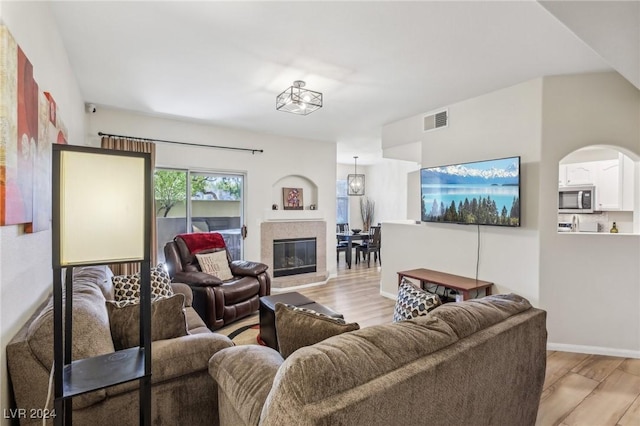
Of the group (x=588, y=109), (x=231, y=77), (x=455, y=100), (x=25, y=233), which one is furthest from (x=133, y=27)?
(x=588, y=109)

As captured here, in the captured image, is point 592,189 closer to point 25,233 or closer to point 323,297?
point 323,297

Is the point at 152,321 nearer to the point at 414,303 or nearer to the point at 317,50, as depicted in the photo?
the point at 414,303

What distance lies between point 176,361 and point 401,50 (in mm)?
2594

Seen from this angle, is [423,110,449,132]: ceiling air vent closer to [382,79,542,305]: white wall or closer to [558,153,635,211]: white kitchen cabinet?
[382,79,542,305]: white wall

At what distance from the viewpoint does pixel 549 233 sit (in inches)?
117

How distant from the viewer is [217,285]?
3.43 meters

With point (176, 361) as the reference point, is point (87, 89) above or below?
above

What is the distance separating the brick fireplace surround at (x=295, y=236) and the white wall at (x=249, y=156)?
135mm

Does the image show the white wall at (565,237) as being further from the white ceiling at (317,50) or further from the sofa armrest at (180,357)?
the sofa armrest at (180,357)

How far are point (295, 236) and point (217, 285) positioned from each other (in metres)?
2.26

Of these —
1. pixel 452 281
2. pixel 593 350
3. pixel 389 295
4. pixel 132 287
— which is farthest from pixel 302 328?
pixel 389 295

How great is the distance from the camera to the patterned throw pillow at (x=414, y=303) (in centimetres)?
168

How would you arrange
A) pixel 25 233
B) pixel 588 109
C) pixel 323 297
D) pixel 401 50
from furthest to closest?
pixel 323 297, pixel 588 109, pixel 401 50, pixel 25 233

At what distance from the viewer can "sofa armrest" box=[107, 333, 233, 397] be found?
1423mm
